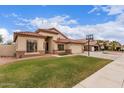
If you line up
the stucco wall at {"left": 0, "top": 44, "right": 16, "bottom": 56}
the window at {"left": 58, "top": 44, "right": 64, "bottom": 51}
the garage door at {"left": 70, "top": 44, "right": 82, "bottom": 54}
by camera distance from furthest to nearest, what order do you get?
1. the garage door at {"left": 70, "top": 44, "right": 82, "bottom": 54}
2. the window at {"left": 58, "top": 44, "right": 64, "bottom": 51}
3. the stucco wall at {"left": 0, "top": 44, "right": 16, "bottom": 56}

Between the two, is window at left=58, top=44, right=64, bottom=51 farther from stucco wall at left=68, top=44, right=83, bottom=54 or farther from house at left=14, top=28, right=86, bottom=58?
stucco wall at left=68, top=44, right=83, bottom=54

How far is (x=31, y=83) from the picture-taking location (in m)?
8.41

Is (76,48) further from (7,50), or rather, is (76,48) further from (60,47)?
(7,50)

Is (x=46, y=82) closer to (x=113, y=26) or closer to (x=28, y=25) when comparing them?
(x=113, y=26)

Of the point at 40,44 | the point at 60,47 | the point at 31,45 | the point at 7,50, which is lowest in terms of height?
the point at 7,50

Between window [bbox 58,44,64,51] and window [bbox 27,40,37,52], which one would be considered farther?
window [bbox 58,44,64,51]

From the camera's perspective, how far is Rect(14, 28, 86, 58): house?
2332 cm

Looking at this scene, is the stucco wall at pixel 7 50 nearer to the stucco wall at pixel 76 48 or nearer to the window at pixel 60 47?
the window at pixel 60 47

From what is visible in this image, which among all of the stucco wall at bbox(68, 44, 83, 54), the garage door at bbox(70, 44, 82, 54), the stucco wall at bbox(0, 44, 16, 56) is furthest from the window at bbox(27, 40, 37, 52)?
the garage door at bbox(70, 44, 82, 54)

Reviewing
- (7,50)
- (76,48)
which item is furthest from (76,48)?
(7,50)

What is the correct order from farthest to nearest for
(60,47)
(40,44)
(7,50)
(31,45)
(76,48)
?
1. (76,48)
2. (60,47)
3. (7,50)
4. (40,44)
5. (31,45)

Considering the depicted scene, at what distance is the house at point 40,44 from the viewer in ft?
76.5

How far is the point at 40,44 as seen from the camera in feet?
85.5

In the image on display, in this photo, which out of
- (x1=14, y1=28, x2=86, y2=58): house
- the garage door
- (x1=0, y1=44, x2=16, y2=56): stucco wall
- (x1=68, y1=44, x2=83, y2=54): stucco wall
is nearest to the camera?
(x1=14, y1=28, x2=86, y2=58): house
